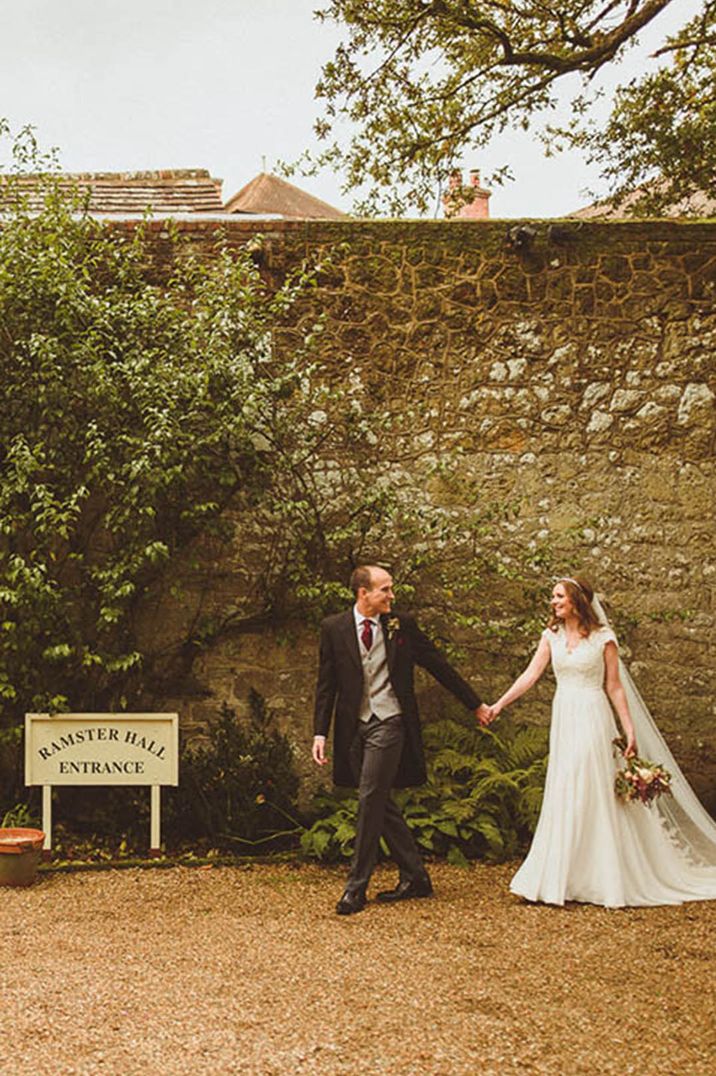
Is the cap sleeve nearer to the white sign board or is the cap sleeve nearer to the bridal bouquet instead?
the bridal bouquet

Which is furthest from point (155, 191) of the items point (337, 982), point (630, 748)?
point (337, 982)

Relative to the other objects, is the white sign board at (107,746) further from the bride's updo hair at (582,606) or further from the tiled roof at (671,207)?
the tiled roof at (671,207)

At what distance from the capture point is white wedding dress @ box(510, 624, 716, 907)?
5.31 meters

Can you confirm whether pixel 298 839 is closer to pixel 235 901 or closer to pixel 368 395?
pixel 235 901

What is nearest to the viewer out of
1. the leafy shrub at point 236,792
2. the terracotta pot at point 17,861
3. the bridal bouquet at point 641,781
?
the bridal bouquet at point 641,781

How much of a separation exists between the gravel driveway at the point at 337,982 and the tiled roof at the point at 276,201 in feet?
28.2

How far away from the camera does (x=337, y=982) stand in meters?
4.11

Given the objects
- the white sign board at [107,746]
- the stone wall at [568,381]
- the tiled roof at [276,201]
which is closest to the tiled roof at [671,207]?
the stone wall at [568,381]

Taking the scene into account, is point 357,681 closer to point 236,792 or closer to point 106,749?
point 236,792

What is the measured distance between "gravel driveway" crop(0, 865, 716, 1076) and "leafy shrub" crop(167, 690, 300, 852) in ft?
2.23

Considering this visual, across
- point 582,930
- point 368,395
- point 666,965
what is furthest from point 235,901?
point 368,395

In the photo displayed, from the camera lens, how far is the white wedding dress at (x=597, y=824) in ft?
17.4

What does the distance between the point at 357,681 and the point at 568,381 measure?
9.58 ft

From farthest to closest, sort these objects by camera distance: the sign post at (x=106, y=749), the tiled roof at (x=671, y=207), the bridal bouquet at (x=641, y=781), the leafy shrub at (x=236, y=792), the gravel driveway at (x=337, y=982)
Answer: the tiled roof at (x=671, y=207)
the leafy shrub at (x=236, y=792)
the sign post at (x=106, y=749)
the bridal bouquet at (x=641, y=781)
the gravel driveway at (x=337, y=982)
